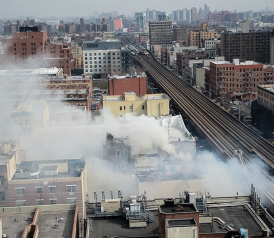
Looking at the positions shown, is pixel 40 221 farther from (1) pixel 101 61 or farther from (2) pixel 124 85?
(1) pixel 101 61

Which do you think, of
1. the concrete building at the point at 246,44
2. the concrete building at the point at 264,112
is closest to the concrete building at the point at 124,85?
the concrete building at the point at 264,112

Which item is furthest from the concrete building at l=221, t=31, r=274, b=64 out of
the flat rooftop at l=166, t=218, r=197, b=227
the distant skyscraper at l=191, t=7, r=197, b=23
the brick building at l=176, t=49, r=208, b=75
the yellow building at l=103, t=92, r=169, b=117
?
the distant skyscraper at l=191, t=7, r=197, b=23

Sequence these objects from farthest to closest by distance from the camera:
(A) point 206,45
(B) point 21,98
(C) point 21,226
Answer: (A) point 206,45
(B) point 21,98
(C) point 21,226

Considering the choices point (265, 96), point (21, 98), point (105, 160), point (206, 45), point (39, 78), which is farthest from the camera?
point (206, 45)

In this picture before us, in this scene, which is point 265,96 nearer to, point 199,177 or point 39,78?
point 39,78

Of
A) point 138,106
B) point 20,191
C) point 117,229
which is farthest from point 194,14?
point 117,229

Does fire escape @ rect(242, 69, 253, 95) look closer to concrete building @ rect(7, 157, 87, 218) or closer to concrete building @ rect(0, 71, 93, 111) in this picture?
concrete building @ rect(0, 71, 93, 111)

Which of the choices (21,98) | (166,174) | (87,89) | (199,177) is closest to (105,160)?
(166,174)
